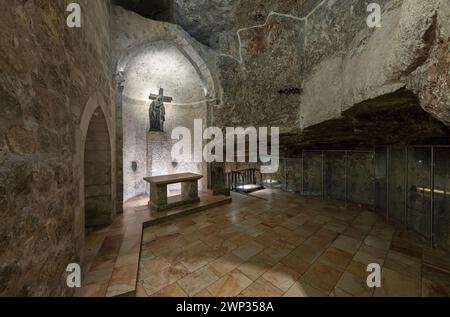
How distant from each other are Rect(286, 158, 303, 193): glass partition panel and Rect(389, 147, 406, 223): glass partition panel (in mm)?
3057

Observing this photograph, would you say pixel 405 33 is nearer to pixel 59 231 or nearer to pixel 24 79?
pixel 24 79

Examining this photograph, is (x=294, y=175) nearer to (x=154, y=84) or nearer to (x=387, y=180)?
(x=387, y=180)

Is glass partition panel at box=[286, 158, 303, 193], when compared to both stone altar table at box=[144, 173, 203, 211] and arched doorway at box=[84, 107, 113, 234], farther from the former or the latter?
arched doorway at box=[84, 107, 113, 234]

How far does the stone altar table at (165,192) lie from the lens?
15.4 feet

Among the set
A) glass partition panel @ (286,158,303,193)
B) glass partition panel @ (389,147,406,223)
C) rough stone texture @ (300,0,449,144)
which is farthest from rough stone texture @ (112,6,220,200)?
glass partition panel @ (389,147,406,223)

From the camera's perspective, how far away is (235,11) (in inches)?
194

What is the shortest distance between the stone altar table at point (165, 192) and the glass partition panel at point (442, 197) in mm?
5541

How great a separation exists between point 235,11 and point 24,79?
545 centimetres

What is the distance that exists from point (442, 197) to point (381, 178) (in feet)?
5.88

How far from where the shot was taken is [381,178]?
17.2 feet

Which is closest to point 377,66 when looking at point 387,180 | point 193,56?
point 387,180

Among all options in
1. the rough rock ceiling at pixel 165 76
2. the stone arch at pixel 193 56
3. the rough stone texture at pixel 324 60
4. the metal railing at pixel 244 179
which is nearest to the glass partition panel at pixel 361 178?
the rough stone texture at pixel 324 60

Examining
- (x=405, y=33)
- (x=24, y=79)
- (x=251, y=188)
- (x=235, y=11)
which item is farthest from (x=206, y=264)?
(x=235, y=11)
